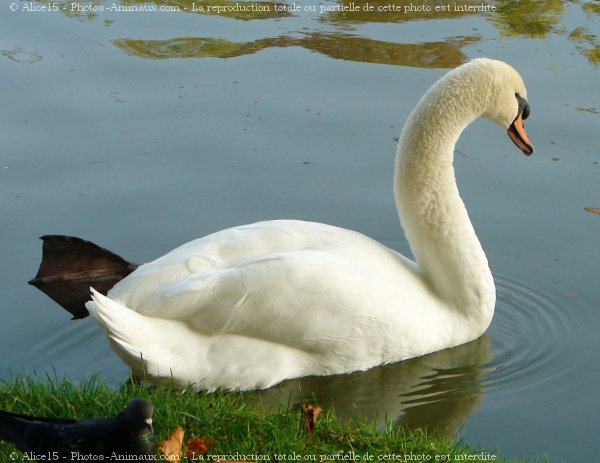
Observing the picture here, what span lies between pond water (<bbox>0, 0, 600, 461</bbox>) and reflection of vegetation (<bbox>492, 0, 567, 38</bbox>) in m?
0.05

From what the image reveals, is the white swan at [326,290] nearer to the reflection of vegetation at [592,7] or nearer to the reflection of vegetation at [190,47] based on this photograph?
the reflection of vegetation at [190,47]

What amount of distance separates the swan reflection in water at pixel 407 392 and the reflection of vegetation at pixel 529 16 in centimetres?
562

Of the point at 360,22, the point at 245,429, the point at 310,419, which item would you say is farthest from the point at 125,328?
the point at 360,22

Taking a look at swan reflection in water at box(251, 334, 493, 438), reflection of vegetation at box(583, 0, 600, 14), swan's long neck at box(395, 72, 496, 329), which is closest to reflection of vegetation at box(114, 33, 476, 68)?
reflection of vegetation at box(583, 0, 600, 14)

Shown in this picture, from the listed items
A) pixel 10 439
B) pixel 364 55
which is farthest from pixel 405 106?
pixel 10 439

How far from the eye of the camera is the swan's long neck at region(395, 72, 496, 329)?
6.11 m

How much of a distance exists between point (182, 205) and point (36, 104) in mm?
2232

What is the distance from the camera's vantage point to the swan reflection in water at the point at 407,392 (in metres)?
5.46

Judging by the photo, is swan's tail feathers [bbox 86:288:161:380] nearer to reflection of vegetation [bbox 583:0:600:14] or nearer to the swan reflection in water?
the swan reflection in water

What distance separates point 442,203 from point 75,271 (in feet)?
6.58

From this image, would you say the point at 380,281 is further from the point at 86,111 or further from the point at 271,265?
the point at 86,111

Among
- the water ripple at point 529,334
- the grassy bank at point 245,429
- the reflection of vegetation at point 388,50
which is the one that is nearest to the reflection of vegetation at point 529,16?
the reflection of vegetation at point 388,50

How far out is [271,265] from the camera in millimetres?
5492

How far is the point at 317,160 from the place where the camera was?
8164 mm
